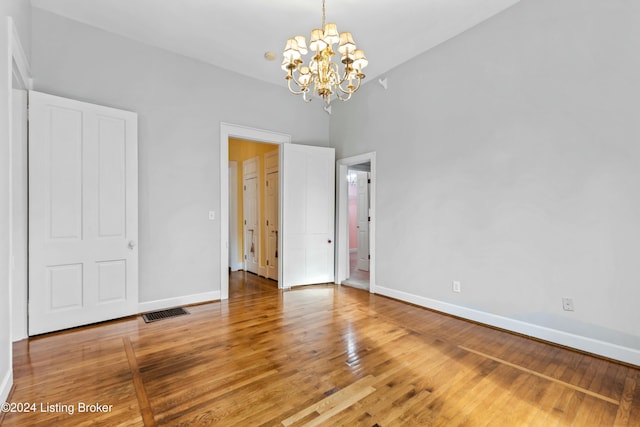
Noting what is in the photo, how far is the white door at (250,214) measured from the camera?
5.99 metres

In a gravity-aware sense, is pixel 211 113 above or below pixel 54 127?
above

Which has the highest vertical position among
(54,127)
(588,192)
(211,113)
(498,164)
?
(211,113)

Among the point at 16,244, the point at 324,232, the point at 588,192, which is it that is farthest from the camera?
the point at 324,232

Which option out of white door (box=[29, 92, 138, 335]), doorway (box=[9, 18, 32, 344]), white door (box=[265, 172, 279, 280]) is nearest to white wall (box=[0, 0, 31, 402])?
doorway (box=[9, 18, 32, 344])

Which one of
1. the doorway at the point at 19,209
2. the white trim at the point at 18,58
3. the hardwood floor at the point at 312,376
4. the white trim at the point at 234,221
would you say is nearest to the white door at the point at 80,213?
the doorway at the point at 19,209

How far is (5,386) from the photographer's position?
1.92 metres

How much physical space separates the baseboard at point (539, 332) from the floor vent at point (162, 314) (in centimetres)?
301

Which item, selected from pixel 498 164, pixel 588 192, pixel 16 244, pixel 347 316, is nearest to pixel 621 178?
pixel 588 192

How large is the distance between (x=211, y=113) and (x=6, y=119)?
8.00 ft

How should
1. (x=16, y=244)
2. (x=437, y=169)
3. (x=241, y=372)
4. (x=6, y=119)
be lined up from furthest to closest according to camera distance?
(x=437, y=169) < (x=16, y=244) < (x=241, y=372) < (x=6, y=119)

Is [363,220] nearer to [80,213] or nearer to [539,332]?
[539,332]

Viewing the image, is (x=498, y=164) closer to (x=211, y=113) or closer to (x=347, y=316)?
(x=347, y=316)

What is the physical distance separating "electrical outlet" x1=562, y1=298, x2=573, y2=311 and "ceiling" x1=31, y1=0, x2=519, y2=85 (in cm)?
301

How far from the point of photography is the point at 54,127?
9.84ft
